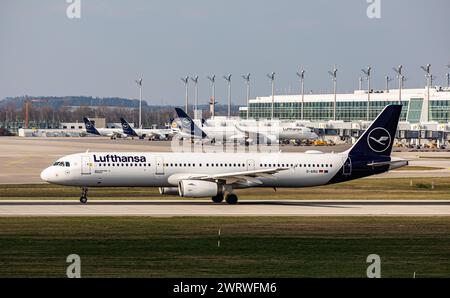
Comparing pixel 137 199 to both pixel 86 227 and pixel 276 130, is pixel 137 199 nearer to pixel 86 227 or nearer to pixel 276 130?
pixel 86 227

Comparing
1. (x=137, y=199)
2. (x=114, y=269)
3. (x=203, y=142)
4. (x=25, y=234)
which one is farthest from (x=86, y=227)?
(x=203, y=142)

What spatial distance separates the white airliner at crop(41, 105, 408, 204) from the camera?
6456 cm

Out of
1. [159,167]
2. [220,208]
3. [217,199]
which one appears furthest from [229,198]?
[159,167]

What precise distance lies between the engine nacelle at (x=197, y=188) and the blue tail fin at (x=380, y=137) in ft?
39.0

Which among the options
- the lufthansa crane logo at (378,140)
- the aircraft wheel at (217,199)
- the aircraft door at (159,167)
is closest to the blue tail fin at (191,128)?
the lufthansa crane logo at (378,140)

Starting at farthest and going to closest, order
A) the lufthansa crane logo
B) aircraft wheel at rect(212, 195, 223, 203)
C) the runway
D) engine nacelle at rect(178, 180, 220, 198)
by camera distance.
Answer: the lufthansa crane logo < aircraft wheel at rect(212, 195, 223, 203) < engine nacelle at rect(178, 180, 220, 198) < the runway

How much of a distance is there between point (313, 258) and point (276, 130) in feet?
518

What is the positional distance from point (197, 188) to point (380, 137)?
51.7 feet

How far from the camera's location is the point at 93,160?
64688 millimetres

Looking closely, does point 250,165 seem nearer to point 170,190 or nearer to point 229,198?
point 229,198

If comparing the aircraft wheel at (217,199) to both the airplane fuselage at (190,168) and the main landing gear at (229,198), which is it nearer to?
the main landing gear at (229,198)

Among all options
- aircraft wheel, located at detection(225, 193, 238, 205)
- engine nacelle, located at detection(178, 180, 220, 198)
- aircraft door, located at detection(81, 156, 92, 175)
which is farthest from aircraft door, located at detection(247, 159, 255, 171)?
aircraft door, located at detection(81, 156, 92, 175)

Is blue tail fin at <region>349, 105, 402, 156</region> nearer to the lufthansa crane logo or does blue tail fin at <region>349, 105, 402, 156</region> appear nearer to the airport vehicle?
the lufthansa crane logo

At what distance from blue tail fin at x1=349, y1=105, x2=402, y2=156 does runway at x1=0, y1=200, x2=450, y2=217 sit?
397 cm
